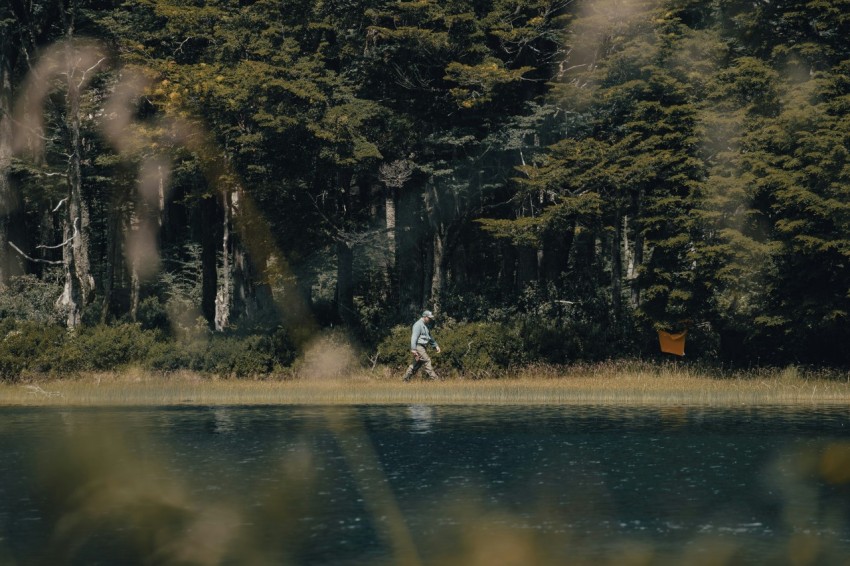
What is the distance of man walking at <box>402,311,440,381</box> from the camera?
3453 cm

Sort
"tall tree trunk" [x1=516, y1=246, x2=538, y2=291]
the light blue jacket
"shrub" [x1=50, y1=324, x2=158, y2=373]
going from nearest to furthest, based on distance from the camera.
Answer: the light blue jacket < "shrub" [x1=50, y1=324, x2=158, y2=373] < "tall tree trunk" [x1=516, y1=246, x2=538, y2=291]

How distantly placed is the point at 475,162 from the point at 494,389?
1103 cm

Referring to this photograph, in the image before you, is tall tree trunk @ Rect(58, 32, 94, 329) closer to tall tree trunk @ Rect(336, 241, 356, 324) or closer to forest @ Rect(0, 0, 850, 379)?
forest @ Rect(0, 0, 850, 379)

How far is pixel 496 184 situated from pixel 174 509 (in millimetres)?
25638

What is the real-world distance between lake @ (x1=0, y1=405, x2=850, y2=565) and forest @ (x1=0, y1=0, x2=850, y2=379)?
835 cm

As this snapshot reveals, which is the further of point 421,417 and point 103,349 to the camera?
point 103,349

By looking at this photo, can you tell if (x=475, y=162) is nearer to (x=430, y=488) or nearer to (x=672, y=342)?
(x=672, y=342)

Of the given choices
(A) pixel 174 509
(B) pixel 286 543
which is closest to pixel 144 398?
(A) pixel 174 509

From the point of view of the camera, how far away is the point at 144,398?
3362 centimetres

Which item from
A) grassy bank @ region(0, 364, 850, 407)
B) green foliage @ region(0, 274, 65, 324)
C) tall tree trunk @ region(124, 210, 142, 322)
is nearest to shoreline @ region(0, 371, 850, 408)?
grassy bank @ region(0, 364, 850, 407)

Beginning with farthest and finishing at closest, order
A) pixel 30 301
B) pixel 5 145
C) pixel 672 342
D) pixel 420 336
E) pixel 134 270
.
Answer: pixel 134 270 → pixel 5 145 → pixel 30 301 → pixel 672 342 → pixel 420 336

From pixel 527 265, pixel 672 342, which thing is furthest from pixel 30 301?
pixel 672 342

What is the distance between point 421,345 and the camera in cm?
3509


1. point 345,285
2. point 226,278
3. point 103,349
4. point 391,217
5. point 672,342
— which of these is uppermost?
point 391,217
